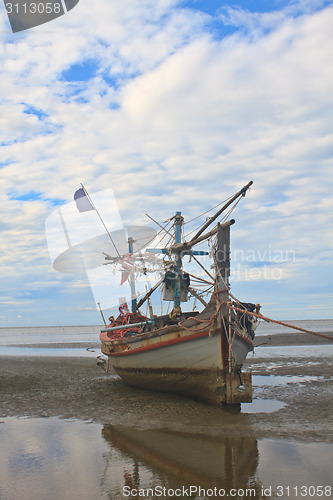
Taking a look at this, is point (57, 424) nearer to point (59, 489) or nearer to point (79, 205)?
point (59, 489)

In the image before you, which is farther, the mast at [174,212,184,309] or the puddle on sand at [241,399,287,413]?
the mast at [174,212,184,309]

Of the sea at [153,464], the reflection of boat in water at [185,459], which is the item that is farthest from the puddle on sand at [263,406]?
the reflection of boat in water at [185,459]

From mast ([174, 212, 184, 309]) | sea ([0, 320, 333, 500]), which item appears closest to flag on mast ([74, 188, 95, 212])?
mast ([174, 212, 184, 309])

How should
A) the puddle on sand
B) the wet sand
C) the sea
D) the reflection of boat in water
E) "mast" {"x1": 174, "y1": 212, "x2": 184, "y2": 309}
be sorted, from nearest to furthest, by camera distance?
the sea < the reflection of boat in water < the wet sand < the puddle on sand < "mast" {"x1": 174, "y1": 212, "x2": 184, "y2": 309}

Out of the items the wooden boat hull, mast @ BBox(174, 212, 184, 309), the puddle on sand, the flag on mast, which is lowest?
the puddle on sand

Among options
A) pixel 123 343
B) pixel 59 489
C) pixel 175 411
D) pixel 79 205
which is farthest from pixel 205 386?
pixel 79 205

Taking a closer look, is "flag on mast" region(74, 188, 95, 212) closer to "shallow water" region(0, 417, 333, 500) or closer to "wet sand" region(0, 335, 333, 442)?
"wet sand" region(0, 335, 333, 442)

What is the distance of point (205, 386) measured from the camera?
14.1m

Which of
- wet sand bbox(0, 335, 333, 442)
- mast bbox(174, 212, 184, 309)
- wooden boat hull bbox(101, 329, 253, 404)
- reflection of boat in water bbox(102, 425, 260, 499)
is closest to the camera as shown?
reflection of boat in water bbox(102, 425, 260, 499)

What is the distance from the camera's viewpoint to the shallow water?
294 inches

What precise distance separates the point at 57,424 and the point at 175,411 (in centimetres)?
373

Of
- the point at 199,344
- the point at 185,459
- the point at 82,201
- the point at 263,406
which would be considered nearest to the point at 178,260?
the point at 199,344

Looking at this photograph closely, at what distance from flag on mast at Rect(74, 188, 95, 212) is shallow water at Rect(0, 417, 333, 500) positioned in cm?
1402

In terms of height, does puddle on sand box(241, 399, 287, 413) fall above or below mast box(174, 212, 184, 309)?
below
